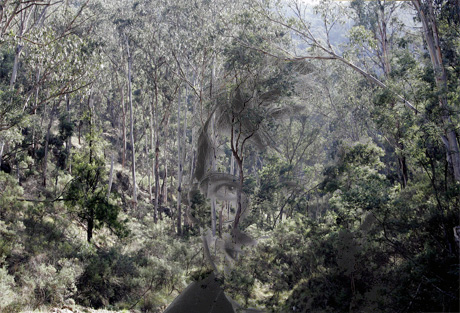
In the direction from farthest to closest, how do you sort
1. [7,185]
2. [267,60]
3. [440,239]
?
[7,185] < [267,60] < [440,239]

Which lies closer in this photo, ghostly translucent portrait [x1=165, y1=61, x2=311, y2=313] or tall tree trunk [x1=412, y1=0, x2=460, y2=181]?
tall tree trunk [x1=412, y1=0, x2=460, y2=181]

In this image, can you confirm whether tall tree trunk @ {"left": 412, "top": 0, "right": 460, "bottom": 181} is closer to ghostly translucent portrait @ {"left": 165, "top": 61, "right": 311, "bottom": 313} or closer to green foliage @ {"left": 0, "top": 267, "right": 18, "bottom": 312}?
ghostly translucent portrait @ {"left": 165, "top": 61, "right": 311, "bottom": 313}

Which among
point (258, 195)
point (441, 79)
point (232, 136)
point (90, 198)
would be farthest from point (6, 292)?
point (258, 195)

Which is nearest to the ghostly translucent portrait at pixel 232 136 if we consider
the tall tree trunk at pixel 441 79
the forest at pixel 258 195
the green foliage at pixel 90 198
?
the forest at pixel 258 195

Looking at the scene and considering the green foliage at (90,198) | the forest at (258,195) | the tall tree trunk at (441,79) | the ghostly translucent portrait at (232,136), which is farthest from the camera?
the green foliage at (90,198)

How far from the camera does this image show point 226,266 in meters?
11.4

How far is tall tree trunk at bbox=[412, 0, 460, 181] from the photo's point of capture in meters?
8.28

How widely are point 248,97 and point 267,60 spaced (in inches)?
55.8

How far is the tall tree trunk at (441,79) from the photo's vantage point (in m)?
8.28

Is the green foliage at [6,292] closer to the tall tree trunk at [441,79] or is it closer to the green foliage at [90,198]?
the green foliage at [90,198]

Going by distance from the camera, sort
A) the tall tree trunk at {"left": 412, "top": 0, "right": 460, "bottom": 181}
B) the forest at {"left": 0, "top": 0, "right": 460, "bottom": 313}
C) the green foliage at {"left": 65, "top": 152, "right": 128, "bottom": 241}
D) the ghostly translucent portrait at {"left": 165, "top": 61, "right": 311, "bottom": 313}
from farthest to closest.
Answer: the green foliage at {"left": 65, "top": 152, "right": 128, "bottom": 241} < the ghostly translucent portrait at {"left": 165, "top": 61, "right": 311, "bottom": 313} < the forest at {"left": 0, "top": 0, "right": 460, "bottom": 313} < the tall tree trunk at {"left": 412, "top": 0, "right": 460, "bottom": 181}

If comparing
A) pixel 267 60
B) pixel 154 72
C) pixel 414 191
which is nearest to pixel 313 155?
pixel 154 72

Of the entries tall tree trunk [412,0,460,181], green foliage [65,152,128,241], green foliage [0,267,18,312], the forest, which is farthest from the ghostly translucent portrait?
green foliage [0,267,18,312]

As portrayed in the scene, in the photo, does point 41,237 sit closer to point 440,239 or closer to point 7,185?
point 7,185
